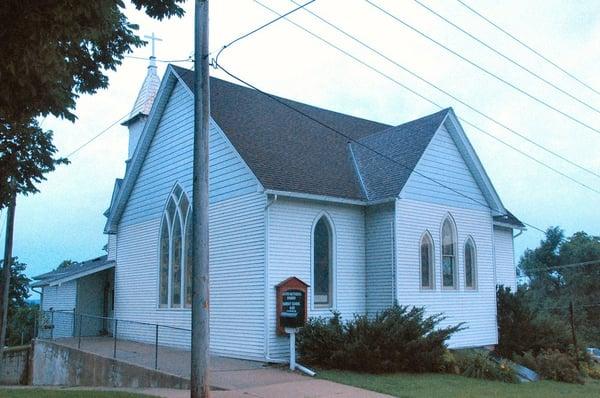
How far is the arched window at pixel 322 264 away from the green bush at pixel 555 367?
6.62m

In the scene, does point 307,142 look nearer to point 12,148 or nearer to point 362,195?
point 362,195

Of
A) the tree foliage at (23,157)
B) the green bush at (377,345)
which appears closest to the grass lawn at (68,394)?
the tree foliage at (23,157)

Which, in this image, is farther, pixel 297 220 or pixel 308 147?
pixel 308 147

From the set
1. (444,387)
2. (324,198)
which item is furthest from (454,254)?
(444,387)

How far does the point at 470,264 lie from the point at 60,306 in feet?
63.5

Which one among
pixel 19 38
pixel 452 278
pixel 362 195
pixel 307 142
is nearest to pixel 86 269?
pixel 307 142

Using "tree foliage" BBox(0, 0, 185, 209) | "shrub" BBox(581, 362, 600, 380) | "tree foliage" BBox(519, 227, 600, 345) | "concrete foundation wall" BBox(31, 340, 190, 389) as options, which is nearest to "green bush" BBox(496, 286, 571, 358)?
"shrub" BBox(581, 362, 600, 380)

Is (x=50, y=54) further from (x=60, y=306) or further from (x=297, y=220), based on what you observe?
(x=60, y=306)

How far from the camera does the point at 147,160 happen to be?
24.3m

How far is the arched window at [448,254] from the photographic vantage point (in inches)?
839

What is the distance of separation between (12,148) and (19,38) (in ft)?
24.7

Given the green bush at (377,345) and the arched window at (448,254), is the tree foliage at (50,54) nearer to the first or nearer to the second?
the green bush at (377,345)

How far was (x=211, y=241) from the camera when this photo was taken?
1986cm

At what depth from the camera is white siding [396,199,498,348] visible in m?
19.7
